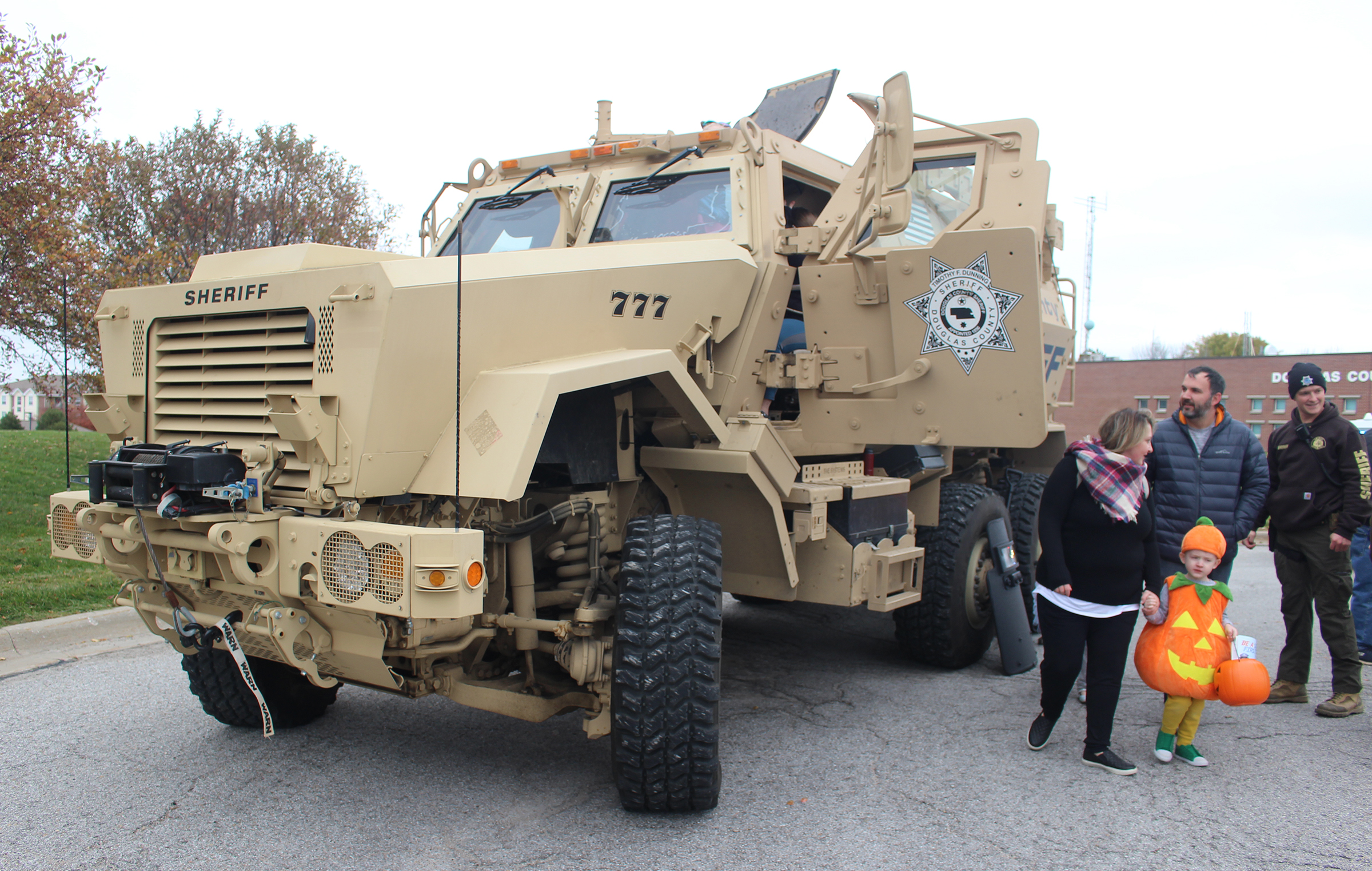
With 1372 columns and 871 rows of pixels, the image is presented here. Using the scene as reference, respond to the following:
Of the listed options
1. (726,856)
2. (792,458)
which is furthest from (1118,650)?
(726,856)

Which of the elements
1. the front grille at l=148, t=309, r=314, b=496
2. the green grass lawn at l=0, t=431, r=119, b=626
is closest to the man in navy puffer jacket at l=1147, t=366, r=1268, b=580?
the front grille at l=148, t=309, r=314, b=496

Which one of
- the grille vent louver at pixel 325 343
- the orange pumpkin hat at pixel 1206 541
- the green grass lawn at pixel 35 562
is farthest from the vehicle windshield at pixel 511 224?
the orange pumpkin hat at pixel 1206 541

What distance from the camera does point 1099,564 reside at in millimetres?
4211

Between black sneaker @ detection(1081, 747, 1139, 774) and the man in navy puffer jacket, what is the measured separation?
120 centimetres

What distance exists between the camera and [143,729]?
453 cm

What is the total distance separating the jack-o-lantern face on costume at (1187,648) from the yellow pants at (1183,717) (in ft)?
0.12

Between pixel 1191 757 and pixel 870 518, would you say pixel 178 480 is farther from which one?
pixel 1191 757

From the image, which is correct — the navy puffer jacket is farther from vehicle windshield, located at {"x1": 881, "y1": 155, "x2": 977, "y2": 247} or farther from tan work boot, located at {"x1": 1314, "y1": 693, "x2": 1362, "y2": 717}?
vehicle windshield, located at {"x1": 881, "y1": 155, "x2": 977, "y2": 247}

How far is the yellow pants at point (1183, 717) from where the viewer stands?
422 centimetres

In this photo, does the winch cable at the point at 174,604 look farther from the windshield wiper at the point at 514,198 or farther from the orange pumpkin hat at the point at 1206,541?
the orange pumpkin hat at the point at 1206,541

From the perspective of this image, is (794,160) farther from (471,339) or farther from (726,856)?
(726,856)

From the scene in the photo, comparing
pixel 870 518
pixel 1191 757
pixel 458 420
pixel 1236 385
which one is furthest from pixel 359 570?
pixel 1236 385

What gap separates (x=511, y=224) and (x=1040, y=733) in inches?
147

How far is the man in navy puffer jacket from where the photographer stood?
4.84 m
